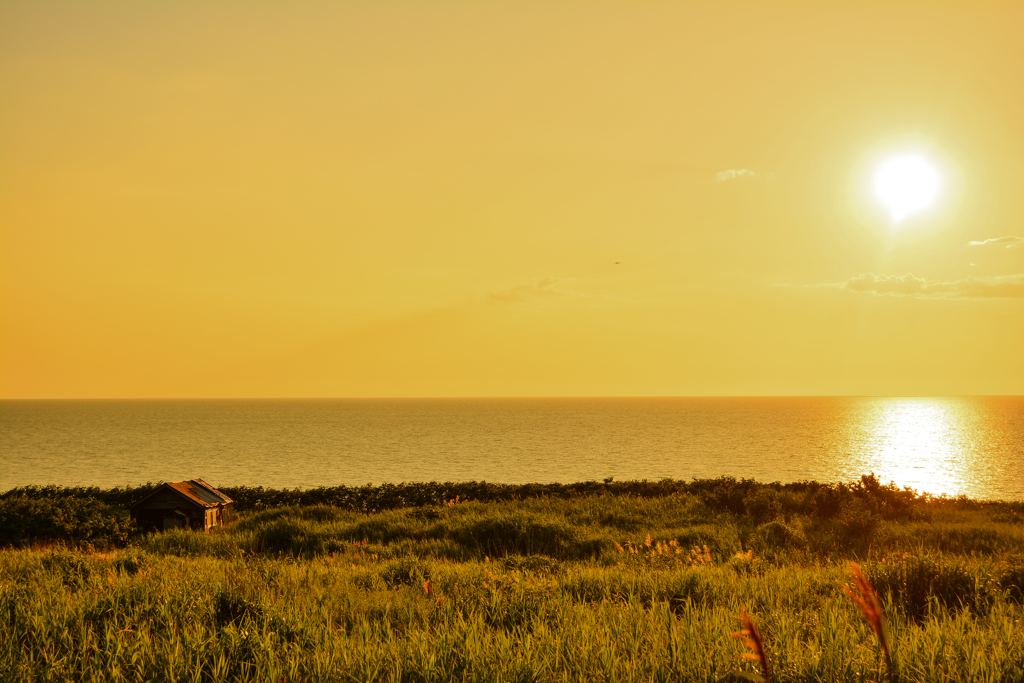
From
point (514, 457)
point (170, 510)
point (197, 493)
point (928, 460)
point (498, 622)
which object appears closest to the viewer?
point (498, 622)

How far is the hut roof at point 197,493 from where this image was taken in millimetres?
25922

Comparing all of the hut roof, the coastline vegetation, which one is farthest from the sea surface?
the coastline vegetation

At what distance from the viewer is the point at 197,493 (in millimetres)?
27531

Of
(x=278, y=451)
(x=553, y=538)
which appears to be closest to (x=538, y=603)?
(x=553, y=538)

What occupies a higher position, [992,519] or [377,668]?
[377,668]

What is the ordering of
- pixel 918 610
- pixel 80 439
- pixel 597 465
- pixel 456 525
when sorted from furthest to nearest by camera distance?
pixel 80 439, pixel 597 465, pixel 456 525, pixel 918 610

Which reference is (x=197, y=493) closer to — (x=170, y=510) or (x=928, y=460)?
(x=170, y=510)

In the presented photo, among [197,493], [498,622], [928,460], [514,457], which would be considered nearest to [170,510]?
[197,493]

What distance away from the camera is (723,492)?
97.2 ft

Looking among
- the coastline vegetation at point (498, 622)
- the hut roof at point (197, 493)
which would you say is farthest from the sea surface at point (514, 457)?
the coastline vegetation at point (498, 622)

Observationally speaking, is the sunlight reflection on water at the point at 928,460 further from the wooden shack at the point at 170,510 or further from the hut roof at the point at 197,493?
the wooden shack at the point at 170,510

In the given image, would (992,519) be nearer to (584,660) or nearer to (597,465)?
(584,660)

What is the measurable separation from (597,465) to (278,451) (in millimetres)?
54006

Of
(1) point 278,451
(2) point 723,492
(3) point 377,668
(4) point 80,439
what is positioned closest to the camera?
(3) point 377,668
